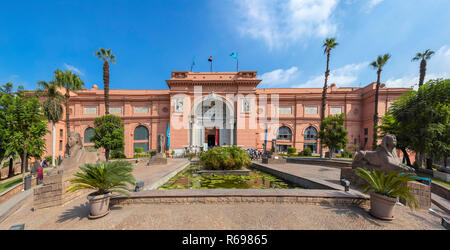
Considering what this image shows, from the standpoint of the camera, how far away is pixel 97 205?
130 inches

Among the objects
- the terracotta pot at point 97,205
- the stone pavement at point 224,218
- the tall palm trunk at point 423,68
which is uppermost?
the tall palm trunk at point 423,68

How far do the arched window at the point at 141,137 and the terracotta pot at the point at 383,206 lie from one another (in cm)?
2486

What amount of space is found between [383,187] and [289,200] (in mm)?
2133

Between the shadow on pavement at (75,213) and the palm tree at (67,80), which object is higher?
the palm tree at (67,80)

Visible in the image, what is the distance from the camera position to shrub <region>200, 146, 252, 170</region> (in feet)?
30.3

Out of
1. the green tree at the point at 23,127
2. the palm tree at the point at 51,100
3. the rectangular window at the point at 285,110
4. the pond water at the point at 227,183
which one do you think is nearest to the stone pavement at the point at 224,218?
the pond water at the point at 227,183

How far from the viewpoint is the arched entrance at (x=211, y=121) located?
69.9ft

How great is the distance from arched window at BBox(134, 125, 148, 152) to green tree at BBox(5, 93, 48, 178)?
12.8 metres

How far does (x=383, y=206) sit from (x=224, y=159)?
273 inches

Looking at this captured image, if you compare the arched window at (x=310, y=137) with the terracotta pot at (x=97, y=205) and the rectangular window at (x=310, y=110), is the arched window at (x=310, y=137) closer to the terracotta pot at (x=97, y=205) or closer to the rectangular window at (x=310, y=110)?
the rectangular window at (x=310, y=110)

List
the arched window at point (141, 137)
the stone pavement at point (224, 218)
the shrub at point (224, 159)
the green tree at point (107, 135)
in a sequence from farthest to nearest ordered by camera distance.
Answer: the arched window at point (141, 137) → the green tree at point (107, 135) → the shrub at point (224, 159) → the stone pavement at point (224, 218)

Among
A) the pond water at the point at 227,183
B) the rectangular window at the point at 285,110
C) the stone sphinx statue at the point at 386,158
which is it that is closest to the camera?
the stone sphinx statue at the point at 386,158
